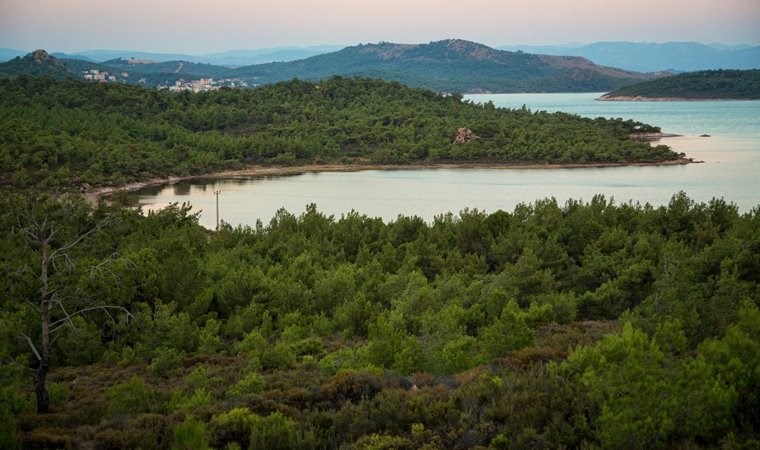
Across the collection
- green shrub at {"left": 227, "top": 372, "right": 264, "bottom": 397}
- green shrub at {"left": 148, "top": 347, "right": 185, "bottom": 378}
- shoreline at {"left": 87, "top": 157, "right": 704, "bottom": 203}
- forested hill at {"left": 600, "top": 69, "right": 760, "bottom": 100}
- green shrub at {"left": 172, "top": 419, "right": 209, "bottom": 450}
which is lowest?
shoreline at {"left": 87, "top": 157, "right": 704, "bottom": 203}

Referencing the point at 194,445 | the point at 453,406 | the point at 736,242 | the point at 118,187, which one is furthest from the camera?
the point at 118,187

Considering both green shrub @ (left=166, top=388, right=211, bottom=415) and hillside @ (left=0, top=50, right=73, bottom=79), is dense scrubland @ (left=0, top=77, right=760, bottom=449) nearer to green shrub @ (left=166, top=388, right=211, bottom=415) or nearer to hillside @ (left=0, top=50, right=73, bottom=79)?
green shrub @ (left=166, top=388, right=211, bottom=415)

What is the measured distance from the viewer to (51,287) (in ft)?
46.4

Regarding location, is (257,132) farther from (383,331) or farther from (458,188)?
(383,331)

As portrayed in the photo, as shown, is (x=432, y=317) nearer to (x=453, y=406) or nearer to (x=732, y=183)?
(x=453, y=406)

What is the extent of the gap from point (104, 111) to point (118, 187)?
90.3ft

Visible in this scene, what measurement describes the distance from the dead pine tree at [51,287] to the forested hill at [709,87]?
141 m

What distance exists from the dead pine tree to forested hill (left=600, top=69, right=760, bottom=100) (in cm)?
14057

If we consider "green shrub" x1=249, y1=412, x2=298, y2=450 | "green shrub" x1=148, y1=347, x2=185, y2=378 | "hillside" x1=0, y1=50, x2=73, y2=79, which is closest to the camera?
"green shrub" x1=249, y1=412, x2=298, y2=450

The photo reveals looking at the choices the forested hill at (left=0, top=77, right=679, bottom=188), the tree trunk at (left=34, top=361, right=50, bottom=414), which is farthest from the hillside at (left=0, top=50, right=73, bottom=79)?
the tree trunk at (left=34, top=361, right=50, bottom=414)

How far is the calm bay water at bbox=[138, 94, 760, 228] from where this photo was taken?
43.5m

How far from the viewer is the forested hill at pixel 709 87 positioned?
142000mm

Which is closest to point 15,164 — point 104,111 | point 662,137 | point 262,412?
point 104,111

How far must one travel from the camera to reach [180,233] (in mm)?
23797
